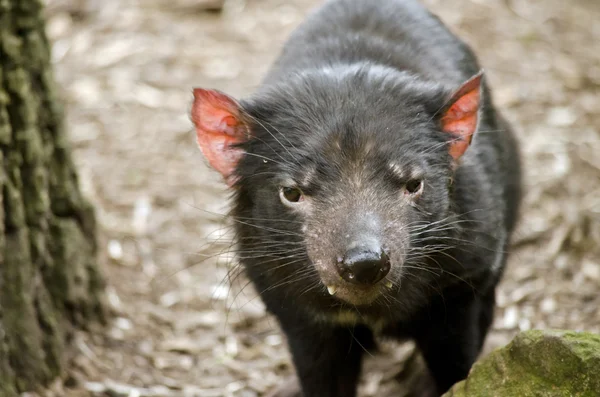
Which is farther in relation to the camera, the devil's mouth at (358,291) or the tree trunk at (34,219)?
the tree trunk at (34,219)

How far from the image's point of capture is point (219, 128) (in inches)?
140

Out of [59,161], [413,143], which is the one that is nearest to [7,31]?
[59,161]

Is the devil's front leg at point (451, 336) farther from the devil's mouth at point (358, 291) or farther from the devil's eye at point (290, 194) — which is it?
the devil's eye at point (290, 194)

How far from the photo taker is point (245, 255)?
148 inches

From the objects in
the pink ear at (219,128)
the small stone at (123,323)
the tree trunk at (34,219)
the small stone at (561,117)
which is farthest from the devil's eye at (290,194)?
the small stone at (561,117)

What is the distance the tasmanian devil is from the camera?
128 inches

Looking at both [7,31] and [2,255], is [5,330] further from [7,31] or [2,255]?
[7,31]

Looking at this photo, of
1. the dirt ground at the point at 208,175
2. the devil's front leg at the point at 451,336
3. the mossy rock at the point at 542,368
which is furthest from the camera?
the dirt ground at the point at 208,175

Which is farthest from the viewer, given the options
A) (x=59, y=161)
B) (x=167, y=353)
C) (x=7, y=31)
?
(x=167, y=353)

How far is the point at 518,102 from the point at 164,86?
2.88 meters

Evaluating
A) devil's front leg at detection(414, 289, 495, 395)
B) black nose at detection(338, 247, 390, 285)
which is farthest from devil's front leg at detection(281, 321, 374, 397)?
black nose at detection(338, 247, 390, 285)

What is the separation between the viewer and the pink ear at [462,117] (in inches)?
137

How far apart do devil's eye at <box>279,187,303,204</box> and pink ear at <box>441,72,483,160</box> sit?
671 mm

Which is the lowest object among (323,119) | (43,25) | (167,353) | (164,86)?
(167,353)
